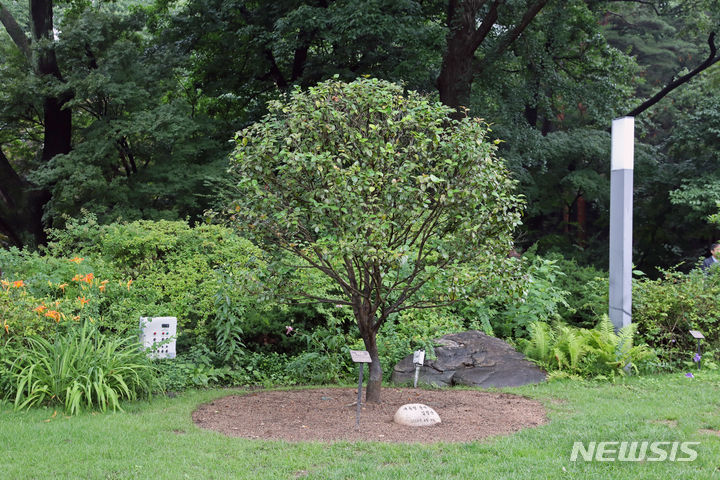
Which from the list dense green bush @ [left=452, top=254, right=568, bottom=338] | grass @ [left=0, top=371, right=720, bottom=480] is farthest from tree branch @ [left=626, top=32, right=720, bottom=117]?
grass @ [left=0, top=371, right=720, bottom=480]

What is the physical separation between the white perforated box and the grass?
976mm

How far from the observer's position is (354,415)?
590 cm

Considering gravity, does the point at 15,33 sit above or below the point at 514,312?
above

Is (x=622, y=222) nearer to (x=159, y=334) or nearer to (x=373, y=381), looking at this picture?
(x=373, y=381)

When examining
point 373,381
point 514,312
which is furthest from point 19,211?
point 373,381

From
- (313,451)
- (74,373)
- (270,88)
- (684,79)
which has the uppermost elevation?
(684,79)

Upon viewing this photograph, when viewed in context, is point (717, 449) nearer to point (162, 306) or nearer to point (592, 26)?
point (162, 306)

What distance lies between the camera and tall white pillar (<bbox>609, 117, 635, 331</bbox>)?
866 cm

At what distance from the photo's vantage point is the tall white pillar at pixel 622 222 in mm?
8664

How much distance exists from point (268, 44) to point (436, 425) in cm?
1113

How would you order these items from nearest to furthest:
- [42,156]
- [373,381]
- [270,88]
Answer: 1. [373,381]
2. [42,156]
3. [270,88]

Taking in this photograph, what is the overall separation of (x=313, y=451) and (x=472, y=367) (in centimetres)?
345

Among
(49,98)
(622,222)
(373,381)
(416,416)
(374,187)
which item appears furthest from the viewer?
(49,98)

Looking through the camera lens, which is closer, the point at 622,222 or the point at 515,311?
the point at 622,222
